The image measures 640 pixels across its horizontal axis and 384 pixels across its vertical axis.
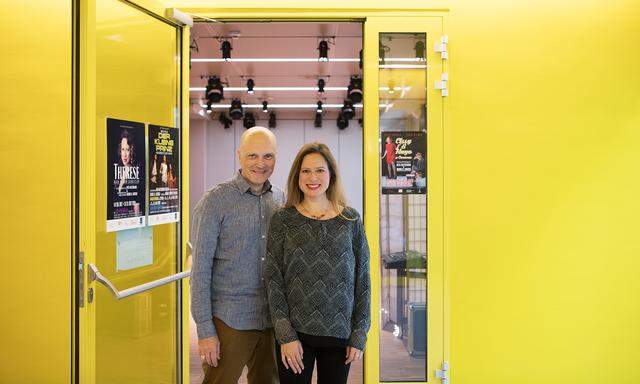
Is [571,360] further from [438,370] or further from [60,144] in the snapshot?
[60,144]

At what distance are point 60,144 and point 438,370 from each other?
2.52 metres

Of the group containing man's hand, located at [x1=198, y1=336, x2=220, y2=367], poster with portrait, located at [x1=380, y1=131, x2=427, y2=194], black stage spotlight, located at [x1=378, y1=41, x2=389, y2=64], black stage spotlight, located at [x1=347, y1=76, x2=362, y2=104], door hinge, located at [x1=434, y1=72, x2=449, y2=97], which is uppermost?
black stage spotlight, located at [x1=347, y1=76, x2=362, y2=104]

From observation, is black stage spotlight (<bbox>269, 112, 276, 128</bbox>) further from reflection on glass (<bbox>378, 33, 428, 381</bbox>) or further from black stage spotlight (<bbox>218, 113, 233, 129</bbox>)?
reflection on glass (<bbox>378, 33, 428, 381</bbox>)

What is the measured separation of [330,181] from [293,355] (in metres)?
0.72

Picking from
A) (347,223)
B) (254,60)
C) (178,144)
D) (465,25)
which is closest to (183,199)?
(178,144)

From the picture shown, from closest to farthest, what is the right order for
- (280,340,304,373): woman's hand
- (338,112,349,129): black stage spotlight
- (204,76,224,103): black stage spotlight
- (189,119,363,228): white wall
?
(280,340,304,373): woman's hand → (204,76,224,103): black stage spotlight → (338,112,349,129): black stage spotlight → (189,119,363,228): white wall

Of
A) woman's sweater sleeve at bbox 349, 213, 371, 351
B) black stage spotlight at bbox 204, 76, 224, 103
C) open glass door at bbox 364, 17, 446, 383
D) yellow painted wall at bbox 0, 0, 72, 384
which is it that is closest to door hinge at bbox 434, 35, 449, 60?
open glass door at bbox 364, 17, 446, 383

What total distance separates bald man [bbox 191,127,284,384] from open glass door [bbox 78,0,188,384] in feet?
1.63

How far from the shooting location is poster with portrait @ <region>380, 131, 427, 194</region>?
128 inches

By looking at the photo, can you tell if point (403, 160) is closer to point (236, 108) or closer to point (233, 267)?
point (233, 267)

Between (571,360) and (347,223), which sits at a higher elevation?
(347,223)

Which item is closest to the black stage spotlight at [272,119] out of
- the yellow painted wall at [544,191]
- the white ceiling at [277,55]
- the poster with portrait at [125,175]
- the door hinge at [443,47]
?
the white ceiling at [277,55]

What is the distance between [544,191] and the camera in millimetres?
3303

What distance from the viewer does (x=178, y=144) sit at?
321 centimetres
